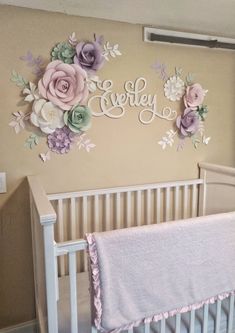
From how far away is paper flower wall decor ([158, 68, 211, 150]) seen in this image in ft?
6.64

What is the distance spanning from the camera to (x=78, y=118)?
1.72 m

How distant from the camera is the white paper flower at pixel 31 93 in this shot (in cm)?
163

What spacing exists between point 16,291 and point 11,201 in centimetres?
57

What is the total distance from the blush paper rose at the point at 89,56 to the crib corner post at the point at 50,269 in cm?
107

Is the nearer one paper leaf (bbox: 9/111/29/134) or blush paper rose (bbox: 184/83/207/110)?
paper leaf (bbox: 9/111/29/134)

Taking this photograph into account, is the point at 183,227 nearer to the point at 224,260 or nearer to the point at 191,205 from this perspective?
the point at 224,260

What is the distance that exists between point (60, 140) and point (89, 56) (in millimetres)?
532

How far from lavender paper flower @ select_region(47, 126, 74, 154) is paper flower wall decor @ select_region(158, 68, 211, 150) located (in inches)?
26.2

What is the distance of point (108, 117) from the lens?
1.87 m

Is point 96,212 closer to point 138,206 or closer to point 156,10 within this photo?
point 138,206

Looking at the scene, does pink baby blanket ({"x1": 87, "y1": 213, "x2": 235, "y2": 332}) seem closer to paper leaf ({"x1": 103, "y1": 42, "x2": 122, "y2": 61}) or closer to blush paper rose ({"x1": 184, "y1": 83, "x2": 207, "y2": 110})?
blush paper rose ({"x1": 184, "y1": 83, "x2": 207, "y2": 110})

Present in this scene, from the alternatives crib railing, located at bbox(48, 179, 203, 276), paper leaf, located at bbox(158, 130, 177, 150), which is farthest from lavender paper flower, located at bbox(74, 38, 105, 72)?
crib railing, located at bbox(48, 179, 203, 276)

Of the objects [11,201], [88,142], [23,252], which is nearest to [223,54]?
[88,142]

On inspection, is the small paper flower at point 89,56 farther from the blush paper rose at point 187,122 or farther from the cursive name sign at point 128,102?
the blush paper rose at point 187,122
